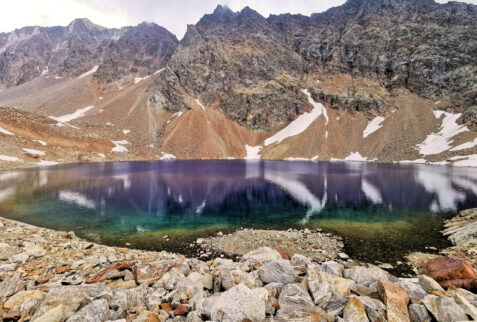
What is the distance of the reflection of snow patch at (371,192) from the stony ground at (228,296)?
28.5 metres

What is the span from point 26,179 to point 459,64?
176 m

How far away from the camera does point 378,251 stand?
17812mm

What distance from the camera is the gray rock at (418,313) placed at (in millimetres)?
6605

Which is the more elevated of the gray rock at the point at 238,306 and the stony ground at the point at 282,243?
the gray rock at the point at 238,306

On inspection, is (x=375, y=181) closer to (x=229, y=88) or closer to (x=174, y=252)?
(x=174, y=252)

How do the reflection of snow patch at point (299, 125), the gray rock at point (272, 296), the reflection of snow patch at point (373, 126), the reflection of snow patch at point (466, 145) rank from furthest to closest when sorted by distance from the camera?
the reflection of snow patch at point (299, 125)
the reflection of snow patch at point (373, 126)
the reflection of snow patch at point (466, 145)
the gray rock at point (272, 296)

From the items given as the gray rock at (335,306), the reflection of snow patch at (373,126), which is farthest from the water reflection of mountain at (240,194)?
the reflection of snow patch at (373,126)

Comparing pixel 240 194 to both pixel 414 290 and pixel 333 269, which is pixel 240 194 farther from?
pixel 414 290

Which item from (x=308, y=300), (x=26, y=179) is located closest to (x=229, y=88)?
(x=26, y=179)

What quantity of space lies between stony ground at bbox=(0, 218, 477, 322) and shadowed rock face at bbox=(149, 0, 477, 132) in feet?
416

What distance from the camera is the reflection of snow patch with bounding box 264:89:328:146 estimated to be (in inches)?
4919

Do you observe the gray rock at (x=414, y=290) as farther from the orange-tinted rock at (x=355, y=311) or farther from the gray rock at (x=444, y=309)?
the orange-tinted rock at (x=355, y=311)

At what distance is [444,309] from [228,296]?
582 cm

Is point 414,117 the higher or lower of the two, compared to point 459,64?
lower
